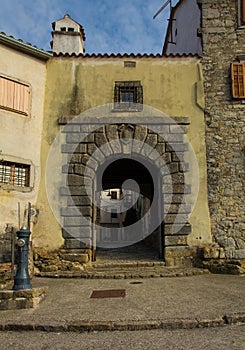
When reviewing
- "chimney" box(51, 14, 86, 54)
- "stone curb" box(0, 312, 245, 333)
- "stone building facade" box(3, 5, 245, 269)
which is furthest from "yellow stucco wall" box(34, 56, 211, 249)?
"stone curb" box(0, 312, 245, 333)

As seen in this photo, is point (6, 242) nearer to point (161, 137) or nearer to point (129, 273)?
point (129, 273)

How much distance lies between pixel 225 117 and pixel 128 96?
276 centimetres

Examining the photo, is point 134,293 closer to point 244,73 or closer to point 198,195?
point 198,195

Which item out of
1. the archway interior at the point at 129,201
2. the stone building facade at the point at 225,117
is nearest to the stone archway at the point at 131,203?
the archway interior at the point at 129,201

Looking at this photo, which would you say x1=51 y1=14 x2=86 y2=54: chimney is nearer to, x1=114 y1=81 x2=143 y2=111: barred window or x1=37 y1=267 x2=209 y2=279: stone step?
x1=114 y1=81 x2=143 y2=111: barred window

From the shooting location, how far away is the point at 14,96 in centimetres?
782

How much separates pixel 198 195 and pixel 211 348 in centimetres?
531

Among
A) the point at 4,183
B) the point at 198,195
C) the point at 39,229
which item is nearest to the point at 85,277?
the point at 39,229

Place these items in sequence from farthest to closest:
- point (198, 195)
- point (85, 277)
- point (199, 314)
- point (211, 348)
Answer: point (198, 195) < point (85, 277) < point (199, 314) < point (211, 348)

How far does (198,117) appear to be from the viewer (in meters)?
8.38

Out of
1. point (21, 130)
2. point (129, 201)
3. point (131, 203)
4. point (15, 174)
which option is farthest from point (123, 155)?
point (129, 201)

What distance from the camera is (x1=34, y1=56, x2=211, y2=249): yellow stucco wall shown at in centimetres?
832

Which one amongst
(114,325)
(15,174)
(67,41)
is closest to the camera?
(114,325)

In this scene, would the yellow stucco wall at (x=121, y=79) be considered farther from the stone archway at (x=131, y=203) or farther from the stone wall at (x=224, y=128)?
the stone archway at (x=131, y=203)
